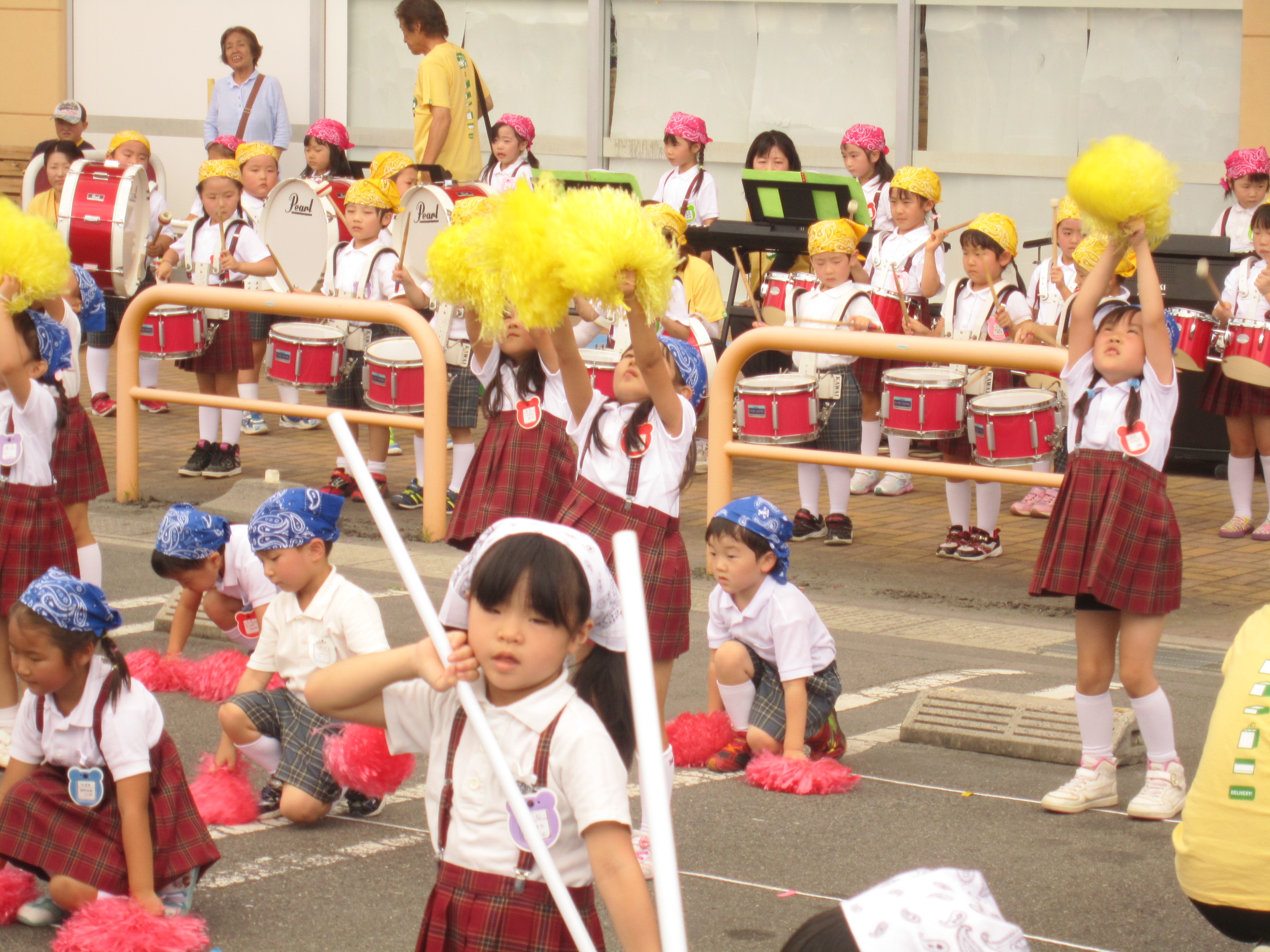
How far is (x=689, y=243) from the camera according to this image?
11.1 metres

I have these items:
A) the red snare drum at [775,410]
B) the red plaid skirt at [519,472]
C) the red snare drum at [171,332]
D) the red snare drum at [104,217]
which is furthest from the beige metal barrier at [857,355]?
the red snare drum at [104,217]

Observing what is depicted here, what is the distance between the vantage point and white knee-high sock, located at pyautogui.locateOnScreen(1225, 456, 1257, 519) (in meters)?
8.99

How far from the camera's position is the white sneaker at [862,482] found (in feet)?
34.0

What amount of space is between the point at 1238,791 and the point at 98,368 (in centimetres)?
1038

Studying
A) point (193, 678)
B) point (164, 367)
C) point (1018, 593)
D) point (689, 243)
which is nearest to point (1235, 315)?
point (1018, 593)

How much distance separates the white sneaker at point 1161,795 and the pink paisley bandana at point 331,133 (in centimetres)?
894

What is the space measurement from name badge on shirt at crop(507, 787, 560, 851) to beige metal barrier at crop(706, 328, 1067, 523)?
450 cm

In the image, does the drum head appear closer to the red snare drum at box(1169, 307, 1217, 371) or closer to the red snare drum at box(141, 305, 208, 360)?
the red snare drum at box(141, 305, 208, 360)

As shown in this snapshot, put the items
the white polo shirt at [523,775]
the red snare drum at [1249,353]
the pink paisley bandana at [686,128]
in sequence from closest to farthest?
the white polo shirt at [523,775] → the red snare drum at [1249,353] → the pink paisley bandana at [686,128]

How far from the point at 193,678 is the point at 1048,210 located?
29.3ft

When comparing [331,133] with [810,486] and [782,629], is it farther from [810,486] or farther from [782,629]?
[782,629]

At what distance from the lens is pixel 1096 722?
4.92 meters

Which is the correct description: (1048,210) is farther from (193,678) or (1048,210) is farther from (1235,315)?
(193,678)

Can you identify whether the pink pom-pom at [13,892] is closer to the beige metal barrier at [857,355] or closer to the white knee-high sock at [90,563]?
the white knee-high sock at [90,563]
